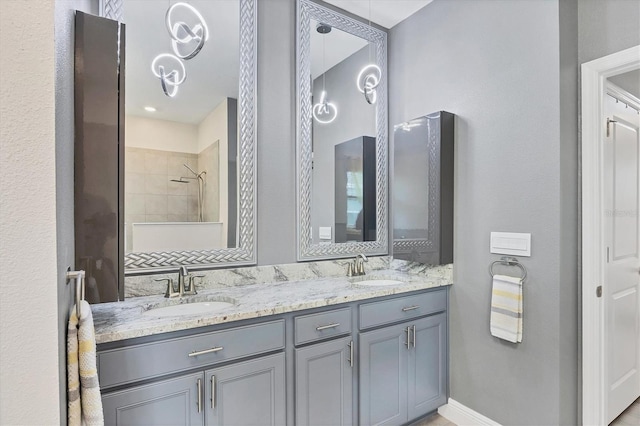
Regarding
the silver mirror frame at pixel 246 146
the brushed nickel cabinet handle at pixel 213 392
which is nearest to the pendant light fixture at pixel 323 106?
the silver mirror frame at pixel 246 146

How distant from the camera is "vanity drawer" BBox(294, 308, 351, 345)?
1716 millimetres

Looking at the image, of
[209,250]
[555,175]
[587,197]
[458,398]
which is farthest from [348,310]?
[587,197]

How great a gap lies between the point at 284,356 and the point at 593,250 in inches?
68.3

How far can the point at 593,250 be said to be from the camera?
6.06 feet

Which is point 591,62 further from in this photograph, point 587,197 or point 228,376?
point 228,376

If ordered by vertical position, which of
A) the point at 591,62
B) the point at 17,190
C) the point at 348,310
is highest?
the point at 591,62

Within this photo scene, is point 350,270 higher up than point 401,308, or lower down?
higher up

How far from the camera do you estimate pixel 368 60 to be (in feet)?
9.07

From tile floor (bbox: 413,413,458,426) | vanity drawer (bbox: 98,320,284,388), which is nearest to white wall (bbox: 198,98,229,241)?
vanity drawer (bbox: 98,320,284,388)

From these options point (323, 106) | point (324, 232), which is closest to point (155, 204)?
point (324, 232)

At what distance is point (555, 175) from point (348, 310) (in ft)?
4.36

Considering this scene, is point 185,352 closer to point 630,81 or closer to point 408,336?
point 408,336

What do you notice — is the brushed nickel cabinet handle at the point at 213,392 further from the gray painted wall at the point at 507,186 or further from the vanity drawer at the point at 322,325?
the gray painted wall at the point at 507,186

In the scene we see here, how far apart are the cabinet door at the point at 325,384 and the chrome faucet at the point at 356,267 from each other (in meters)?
0.68
